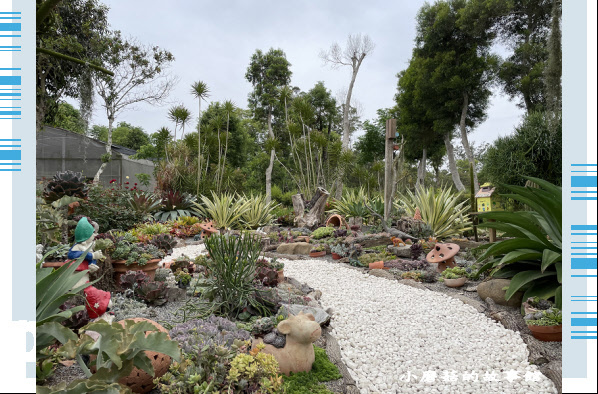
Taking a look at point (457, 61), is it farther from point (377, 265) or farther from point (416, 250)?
point (377, 265)

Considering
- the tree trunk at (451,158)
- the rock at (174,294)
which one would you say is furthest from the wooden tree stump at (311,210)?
the tree trunk at (451,158)

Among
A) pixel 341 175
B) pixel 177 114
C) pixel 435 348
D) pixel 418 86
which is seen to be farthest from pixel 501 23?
pixel 435 348

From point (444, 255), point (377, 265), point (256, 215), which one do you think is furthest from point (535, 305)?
point (256, 215)

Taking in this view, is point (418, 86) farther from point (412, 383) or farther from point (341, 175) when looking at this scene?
point (412, 383)

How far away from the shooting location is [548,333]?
2479 millimetres

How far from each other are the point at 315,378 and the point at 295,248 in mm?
4161

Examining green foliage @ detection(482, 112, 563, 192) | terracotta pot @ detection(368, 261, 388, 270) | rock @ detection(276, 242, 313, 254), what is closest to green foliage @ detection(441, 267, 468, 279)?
terracotta pot @ detection(368, 261, 388, 270)

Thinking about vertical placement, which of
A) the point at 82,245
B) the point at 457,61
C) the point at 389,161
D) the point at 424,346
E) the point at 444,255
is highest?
the point at 457,61

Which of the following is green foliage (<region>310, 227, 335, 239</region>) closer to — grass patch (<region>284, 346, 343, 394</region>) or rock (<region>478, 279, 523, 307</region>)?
rock (<region>478, 279, 523, 307</region>)

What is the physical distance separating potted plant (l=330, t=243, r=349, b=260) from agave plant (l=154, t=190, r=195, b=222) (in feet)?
14.5

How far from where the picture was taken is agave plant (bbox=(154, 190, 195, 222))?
878cm

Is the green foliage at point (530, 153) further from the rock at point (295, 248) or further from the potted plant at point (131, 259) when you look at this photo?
the potted plant at point (131, 259)

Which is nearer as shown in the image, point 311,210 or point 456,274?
point 456,274

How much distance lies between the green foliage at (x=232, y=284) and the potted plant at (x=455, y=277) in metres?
2.04
